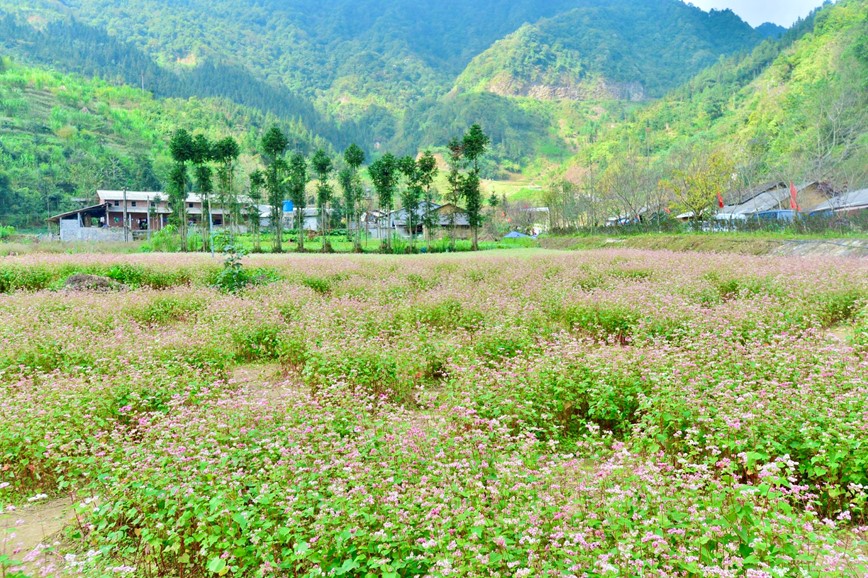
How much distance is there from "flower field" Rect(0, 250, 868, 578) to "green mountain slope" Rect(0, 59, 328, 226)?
88852 millimetres

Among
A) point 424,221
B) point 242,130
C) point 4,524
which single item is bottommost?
point 4,524

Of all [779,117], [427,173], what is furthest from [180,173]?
[779,117]

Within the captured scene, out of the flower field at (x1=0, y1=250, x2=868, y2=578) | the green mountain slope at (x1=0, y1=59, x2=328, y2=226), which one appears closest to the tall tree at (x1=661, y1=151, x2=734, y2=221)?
the flower field at (x1=0, y1=250, x2=868, y2=578)

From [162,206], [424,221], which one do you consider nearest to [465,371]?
[424,221]

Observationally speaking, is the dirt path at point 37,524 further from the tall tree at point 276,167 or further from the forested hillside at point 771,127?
the forested hillside at point 771,127

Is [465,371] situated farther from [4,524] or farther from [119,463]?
[4,524]

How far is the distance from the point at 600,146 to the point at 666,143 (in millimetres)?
24031

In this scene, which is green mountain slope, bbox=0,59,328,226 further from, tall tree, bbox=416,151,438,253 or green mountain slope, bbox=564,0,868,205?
green mountain slope, bbox=564,0,868,205

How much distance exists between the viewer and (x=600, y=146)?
141m

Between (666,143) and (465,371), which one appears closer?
(465,371)

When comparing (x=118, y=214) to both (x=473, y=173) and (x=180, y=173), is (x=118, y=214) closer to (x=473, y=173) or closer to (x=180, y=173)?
(x=180, y=173)

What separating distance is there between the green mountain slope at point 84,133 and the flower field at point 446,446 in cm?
8885

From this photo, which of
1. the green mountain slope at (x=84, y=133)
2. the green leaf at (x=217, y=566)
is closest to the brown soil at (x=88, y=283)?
the green leaf at (x=217, y=566)

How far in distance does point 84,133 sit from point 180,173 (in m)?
94.3
